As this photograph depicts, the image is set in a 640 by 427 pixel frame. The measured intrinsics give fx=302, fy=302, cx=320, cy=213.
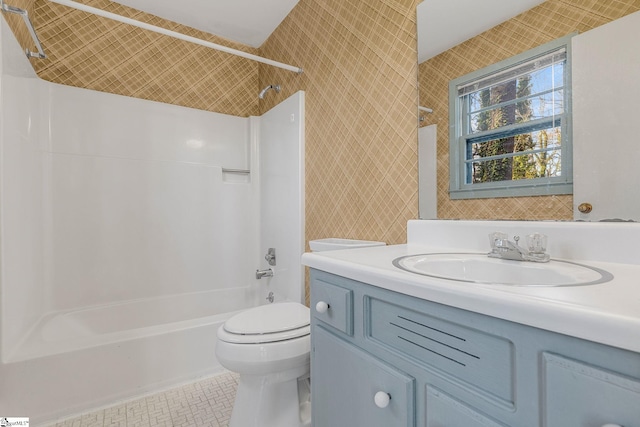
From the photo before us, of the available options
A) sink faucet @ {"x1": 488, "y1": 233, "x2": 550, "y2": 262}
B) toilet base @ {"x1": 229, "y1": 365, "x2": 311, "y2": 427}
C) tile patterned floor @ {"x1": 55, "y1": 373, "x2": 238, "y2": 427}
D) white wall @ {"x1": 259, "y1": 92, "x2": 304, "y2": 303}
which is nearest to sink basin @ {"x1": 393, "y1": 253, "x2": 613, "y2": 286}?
sink faucet @ {"x1": 488, "y1": 233, "x2": 550, "y2": 262}

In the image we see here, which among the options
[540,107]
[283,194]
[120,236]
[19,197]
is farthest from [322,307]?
[120,236]

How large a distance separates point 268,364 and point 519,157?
1.21 m

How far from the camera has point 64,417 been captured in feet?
5.02

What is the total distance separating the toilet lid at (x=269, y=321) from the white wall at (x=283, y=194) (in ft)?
1.46

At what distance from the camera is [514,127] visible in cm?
101

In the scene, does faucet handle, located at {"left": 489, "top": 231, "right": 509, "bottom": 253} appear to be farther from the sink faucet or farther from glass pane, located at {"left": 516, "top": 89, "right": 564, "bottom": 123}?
glass pane, located at {"left": 516, "top": 89, "right": 564, "bottom": 123}

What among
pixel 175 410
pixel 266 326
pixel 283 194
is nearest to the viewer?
pixel 266 326

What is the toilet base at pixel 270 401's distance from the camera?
1310 mm

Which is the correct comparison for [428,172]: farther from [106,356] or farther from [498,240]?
[106,356]

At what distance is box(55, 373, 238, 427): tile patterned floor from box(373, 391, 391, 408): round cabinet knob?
117 centimetres

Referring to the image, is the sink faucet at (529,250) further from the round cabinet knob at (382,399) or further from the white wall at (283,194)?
the white wall at (283,194)

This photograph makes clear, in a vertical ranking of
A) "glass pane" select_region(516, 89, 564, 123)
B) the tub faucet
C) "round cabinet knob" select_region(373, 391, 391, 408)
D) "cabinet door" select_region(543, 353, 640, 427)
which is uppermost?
"glass pane" select_region(516, 89, 564, 123)

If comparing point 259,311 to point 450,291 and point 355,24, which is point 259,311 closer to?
point 450,291

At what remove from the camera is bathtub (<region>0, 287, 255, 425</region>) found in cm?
147
